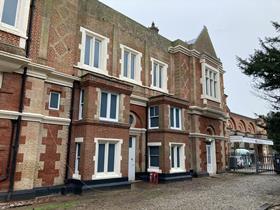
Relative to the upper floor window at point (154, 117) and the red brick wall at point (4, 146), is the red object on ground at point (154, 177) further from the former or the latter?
the red brick wall at point (4, 146)

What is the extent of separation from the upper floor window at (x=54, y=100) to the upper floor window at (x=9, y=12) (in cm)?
339

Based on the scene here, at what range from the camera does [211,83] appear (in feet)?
67.7

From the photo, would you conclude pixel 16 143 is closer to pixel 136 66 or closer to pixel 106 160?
pixel 106 160

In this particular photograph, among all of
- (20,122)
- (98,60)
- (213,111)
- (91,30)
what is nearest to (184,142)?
(213,111)

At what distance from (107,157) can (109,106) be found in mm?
2550

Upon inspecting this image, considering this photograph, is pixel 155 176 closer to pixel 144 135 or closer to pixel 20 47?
pixel 144 135

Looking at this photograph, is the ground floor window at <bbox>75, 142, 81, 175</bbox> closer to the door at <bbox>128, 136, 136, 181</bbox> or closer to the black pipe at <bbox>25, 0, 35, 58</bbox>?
the door at <bbox>128, 136, 136, 181</bbox>

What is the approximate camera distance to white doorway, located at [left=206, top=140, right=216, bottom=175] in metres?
19.0

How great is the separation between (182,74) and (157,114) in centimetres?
467

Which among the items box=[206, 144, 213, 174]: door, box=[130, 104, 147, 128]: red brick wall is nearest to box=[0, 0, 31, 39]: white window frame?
box=[130, 104, 147, 128]: red brick wall

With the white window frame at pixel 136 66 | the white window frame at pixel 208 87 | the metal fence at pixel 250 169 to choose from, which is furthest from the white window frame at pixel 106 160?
the metal fence at pixel 250 169

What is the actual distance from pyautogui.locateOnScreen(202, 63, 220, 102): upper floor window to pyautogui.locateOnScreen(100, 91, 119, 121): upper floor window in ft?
30.4

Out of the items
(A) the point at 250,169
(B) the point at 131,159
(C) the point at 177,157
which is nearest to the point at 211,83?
(C) the point at 177,157

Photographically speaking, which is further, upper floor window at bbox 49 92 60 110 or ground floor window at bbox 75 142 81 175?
upper floor window at bbox 49 92 60 110
